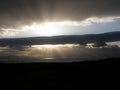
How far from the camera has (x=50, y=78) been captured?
1778 inches

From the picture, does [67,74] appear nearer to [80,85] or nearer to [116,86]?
[80,85]

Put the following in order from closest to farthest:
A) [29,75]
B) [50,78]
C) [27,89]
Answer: [27,89] → [50,78] → [29,75]

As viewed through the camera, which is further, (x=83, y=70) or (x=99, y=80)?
(x=83, y=70)

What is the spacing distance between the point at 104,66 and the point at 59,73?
9.22 m

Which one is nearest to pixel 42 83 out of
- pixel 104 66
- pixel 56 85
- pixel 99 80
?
pixel 56 85

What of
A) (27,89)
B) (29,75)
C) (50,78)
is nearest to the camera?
(27,89)

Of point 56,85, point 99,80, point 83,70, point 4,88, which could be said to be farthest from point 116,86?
point 4,88

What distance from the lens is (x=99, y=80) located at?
4312 centimetres

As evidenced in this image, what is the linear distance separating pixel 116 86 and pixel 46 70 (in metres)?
16.7

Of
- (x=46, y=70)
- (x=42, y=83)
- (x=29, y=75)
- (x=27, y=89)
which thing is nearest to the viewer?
(x=27, y=89)

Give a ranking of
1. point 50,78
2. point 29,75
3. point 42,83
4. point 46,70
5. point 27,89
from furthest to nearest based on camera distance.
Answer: point 46,70 < point 29,75 < point 50,78 < point 42,83 < point 27,89

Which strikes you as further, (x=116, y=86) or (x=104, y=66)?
(x=104, y=66)

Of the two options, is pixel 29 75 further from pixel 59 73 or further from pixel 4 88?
pixel 4 88

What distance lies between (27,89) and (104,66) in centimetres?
1870
